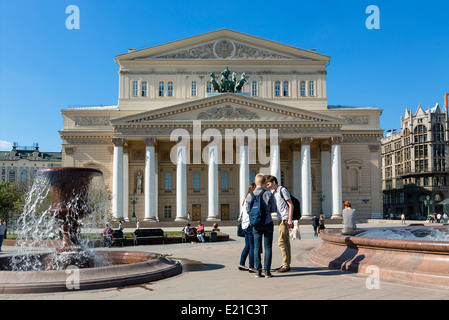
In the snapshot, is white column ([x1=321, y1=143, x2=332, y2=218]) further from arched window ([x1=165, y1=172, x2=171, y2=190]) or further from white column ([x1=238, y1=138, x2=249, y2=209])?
arched window ([x1=165, y1=172, x2=171, y2=190])

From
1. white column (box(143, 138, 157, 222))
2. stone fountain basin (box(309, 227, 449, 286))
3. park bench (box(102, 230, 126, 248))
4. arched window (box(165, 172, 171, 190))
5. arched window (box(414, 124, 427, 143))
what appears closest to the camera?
stone fountain basin (box(309, 227, 449, 286))

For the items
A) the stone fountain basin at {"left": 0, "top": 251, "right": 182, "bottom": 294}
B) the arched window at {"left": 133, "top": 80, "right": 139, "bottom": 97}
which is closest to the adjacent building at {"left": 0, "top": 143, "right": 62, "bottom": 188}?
the arched window at {"left": 133, "top": 80, "right": 139, "bottom": 97}

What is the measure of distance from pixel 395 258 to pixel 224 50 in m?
49.0

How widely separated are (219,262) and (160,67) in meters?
45.0

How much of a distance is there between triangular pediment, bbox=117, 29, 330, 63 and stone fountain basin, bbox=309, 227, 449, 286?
46.6 metres

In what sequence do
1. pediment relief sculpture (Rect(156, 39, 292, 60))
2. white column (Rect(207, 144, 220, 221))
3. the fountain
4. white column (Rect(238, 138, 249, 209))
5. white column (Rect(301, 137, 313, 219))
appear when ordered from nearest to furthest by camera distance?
the fountain < white column (Rect(238, 138, 249, 209)) < white column (Rect(207, 144, 220, 221)) < white column (Rect(301, 137, 313, 219)) < pediment relief sculpture (Rect(156, 39, 292, 60))

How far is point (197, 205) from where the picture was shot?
52375 mm

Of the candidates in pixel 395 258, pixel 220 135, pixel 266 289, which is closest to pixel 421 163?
pixel 220 135

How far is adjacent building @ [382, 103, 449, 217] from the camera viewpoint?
81.5 m

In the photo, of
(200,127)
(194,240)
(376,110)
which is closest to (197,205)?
(200,127)

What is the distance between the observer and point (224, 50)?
54.8 m

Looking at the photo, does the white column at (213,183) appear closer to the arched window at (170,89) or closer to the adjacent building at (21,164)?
the arched window at (170,89)
